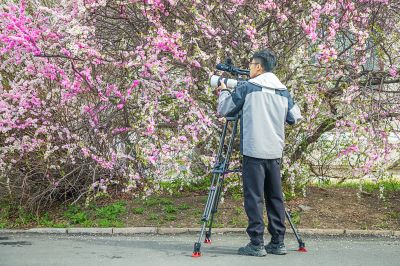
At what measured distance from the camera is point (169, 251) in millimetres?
6766

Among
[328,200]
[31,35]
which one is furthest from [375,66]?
[31,35]

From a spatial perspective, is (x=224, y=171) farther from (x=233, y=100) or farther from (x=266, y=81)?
(x=266, y=81)

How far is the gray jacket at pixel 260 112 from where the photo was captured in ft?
20.3

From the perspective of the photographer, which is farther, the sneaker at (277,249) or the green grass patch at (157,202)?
the green grass patch at (157,202)

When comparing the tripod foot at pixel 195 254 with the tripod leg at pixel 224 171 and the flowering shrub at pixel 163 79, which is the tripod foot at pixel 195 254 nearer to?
the tripod leg at pixel 224 171

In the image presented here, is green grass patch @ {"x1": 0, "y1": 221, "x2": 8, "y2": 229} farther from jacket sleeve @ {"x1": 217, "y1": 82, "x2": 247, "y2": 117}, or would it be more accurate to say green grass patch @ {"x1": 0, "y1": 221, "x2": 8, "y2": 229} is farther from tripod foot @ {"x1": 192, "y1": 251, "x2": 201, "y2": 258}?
jacket sleeve @ {"x1": 217, "y1": 82, "x2": 247, "y2": 117}

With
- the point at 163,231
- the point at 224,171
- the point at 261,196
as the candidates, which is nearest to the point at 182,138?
the point at 163,231

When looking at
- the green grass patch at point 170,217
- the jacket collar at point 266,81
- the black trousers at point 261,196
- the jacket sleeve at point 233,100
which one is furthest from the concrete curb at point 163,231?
the jacket collar at point 266,81

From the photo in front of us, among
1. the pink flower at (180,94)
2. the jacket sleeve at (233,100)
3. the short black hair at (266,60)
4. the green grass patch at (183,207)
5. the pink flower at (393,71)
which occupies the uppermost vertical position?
the pink flower at (393,71)

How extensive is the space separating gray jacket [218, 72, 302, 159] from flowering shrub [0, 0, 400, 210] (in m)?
1.41

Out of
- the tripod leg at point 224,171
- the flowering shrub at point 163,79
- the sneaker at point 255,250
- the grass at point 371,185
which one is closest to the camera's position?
the sneaker at point 255,250

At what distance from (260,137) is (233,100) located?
0.42 metres

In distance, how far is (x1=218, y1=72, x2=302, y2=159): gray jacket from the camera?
243 inches

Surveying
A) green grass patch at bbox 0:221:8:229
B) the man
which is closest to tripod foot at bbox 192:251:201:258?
the man
